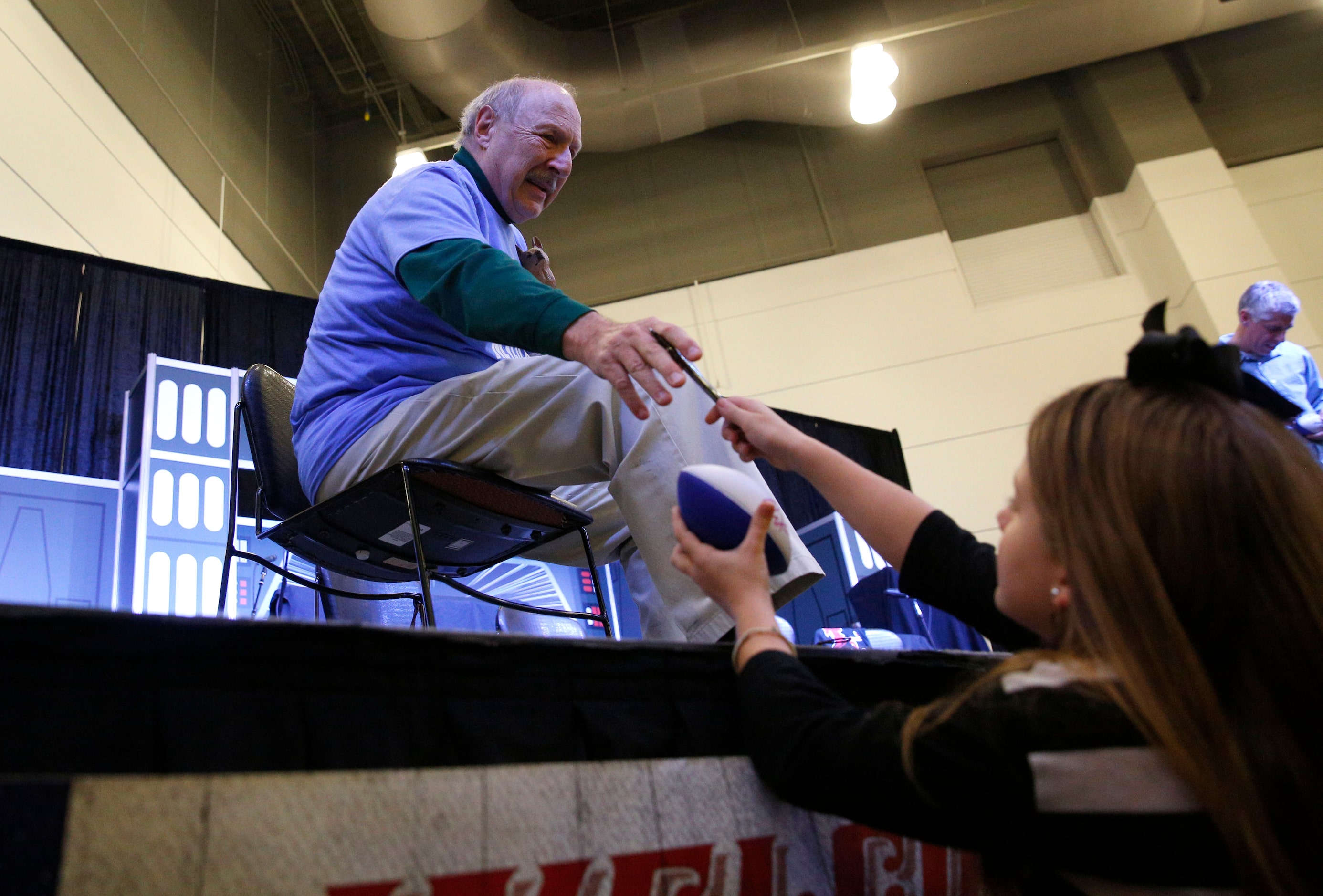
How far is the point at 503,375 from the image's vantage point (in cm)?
128

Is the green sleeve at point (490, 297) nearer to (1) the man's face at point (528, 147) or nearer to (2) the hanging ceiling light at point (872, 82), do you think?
(1) the man's face at point (528, 147)

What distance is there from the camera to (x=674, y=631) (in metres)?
1.12

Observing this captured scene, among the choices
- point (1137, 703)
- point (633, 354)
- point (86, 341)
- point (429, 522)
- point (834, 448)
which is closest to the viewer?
point (1137, 703)

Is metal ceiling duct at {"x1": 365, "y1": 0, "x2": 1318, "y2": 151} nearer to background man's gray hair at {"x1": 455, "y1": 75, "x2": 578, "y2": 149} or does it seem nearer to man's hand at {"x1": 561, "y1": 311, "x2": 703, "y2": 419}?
background man's gray hair at {"x1": 455, "y1": 75, "x2": 578, "y2": 149}

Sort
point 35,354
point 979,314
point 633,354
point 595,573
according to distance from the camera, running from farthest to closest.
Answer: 1. point 979,314
2. point 35,354
3. point 595,573
4. point 633,354

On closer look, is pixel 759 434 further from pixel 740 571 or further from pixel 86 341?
pixel 86 341

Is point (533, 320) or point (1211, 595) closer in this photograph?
point (1211, 595)

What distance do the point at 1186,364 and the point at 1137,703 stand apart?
26 centimetres

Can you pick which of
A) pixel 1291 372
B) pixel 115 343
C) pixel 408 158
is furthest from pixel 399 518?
pixel 408 158

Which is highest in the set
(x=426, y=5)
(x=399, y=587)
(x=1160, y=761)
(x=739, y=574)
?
(x=426, y=5)

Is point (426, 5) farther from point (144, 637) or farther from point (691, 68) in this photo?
point (144, 637)

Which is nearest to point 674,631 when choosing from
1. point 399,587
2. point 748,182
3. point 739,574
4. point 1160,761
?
point 739,574

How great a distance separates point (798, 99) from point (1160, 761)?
5.85 metres

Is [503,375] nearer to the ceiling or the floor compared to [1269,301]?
nearer to the floor
